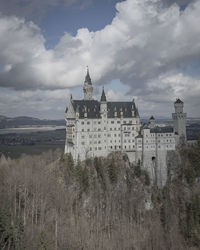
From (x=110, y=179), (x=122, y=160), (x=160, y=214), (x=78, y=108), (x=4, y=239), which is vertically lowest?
(x=160, y=214)

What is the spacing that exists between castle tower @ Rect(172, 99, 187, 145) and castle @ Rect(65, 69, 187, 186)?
2334 millimetres

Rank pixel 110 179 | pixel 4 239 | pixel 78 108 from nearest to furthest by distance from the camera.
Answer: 1. pixel 4 239
2. pixel 110 179
3. pixel 78 108

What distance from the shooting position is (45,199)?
60375mm

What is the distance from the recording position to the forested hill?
5716cm

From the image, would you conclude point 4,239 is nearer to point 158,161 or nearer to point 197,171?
point 158,161

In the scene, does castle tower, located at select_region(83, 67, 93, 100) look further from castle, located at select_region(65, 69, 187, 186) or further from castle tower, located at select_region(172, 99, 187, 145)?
castle tower, located at select_region(172, 99, 187, 145)

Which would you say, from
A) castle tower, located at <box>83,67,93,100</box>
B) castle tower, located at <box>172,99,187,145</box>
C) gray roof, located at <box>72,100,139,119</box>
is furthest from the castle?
castle tower, located at <box>83,67,93,100</box>

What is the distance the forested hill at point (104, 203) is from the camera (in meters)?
57.2

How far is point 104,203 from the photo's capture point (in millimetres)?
69750

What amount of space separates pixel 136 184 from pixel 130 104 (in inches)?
1023

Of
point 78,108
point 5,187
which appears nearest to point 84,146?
point 78,108

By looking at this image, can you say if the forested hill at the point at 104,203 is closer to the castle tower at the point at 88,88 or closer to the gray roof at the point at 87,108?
the gray roof at the point at 87,108

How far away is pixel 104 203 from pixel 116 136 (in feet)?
67.1

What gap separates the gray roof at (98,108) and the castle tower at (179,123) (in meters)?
13.4
